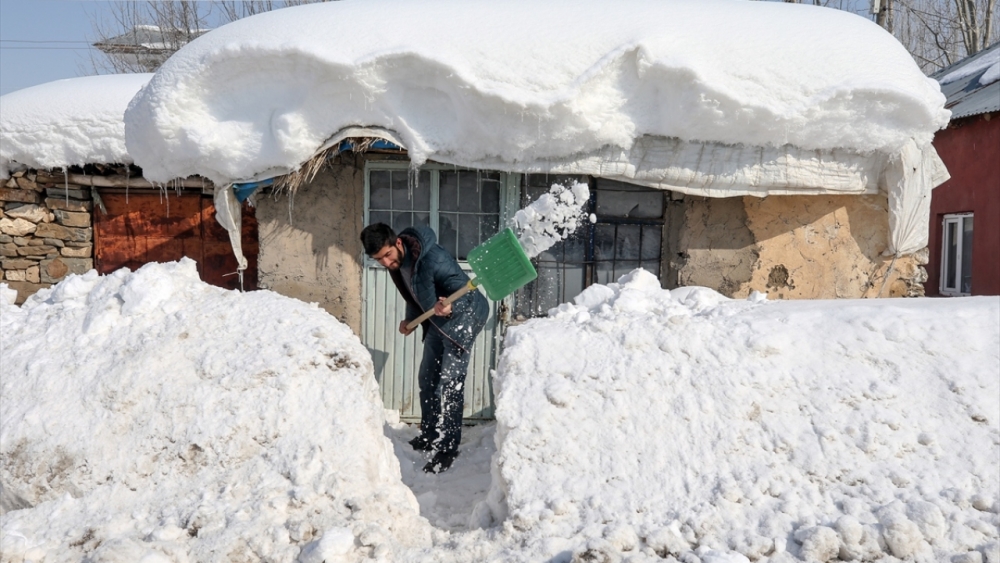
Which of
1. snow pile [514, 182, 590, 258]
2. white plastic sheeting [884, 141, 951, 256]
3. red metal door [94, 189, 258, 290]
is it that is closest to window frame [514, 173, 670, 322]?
snow pile [514, 182, 590, 258]

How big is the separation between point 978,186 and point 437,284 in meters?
8.87

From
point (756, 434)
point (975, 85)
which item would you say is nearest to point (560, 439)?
point (756, 434)

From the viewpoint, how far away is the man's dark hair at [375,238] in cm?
409

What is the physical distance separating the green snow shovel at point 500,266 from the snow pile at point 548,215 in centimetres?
53

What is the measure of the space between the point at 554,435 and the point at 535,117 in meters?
2.04

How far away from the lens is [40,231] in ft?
23.0

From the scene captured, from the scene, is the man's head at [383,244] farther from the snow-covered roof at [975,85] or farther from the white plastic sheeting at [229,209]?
the snow-covered roof at [975,85]

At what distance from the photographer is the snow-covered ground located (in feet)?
9.10

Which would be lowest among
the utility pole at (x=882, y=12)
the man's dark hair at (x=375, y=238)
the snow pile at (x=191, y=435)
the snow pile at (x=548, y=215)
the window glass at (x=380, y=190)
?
the snow pile at (x=191, y=435)

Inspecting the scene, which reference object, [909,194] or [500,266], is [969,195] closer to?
[909,194]

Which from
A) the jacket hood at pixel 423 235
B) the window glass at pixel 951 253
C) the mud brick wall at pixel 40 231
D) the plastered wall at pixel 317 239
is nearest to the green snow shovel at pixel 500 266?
the jacket hood at pixel 423 235

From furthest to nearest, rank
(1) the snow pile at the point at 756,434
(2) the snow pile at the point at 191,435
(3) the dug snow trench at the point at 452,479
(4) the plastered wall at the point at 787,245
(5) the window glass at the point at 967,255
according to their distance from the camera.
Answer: (5) the window glass at the point at 967,255 → (4) the plastered wall at the point at 787,245 → (3) the dug snow trench at the point at 452,479 → (2) the snow pile at the point at 191,435 → (1) the snow pile at the point at 756,434

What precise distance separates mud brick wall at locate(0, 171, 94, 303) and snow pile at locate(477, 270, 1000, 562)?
5.53 metres

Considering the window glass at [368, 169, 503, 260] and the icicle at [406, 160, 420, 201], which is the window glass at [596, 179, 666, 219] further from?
the icicle at [406, 160, 420, 201]
